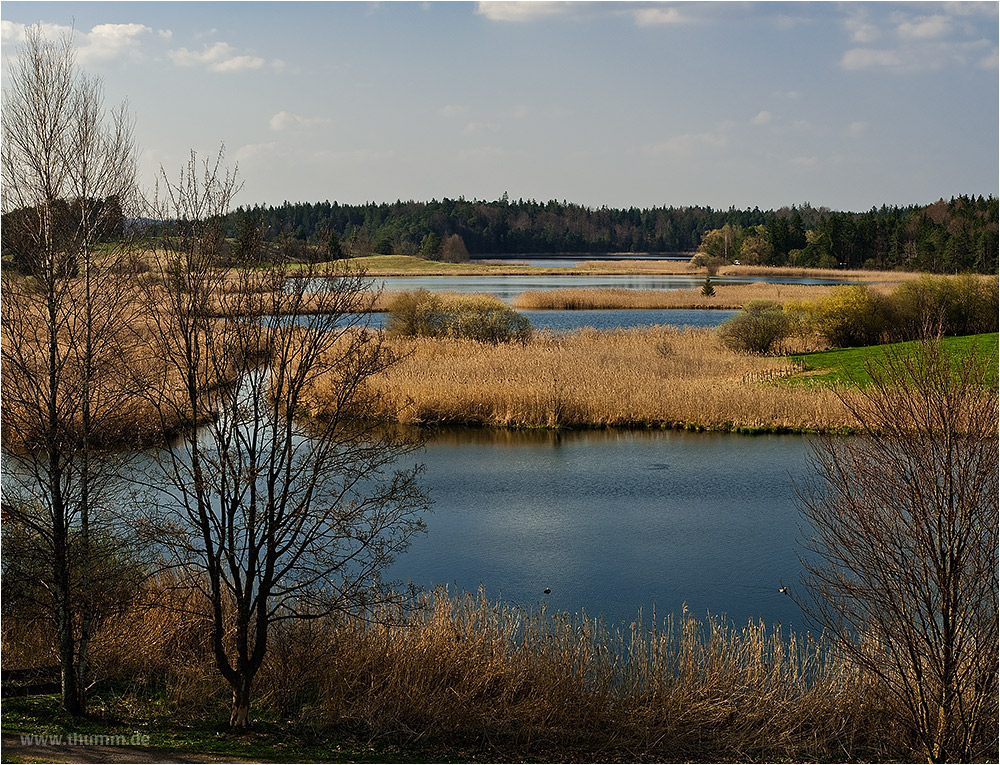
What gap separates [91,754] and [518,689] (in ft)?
13.4

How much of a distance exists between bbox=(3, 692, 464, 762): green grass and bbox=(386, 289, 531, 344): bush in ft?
81.9

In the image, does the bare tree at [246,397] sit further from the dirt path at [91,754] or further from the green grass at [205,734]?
the dirt path at [91,754]

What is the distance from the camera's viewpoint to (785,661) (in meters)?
10.6

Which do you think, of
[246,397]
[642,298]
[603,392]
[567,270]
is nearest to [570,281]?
[567,270]

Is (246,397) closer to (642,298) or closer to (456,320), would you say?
(456,320)

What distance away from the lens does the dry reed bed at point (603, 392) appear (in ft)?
76.1

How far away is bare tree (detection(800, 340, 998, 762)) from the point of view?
7.63m

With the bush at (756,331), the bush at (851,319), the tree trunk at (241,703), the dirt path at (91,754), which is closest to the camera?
the dirt path at (91,754)

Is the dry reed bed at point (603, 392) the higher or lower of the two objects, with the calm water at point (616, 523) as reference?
higher

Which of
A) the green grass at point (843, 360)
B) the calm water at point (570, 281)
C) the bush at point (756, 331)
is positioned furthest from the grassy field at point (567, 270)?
the green grass at point (843, 360)

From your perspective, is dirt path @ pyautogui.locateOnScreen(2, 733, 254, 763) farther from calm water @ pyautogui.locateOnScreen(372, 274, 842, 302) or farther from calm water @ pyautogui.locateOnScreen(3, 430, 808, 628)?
calm water @ pyautogui.locateOnScreen(372, 274, 842, 302)

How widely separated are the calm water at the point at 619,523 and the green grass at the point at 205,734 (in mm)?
3958

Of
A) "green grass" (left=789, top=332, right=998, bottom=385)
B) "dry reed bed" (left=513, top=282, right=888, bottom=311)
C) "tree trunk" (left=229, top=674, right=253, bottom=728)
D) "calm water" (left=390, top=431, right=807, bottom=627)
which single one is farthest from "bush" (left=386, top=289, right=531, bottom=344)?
"tree trunk" (left=229, top=674, right=253, bottom=728)

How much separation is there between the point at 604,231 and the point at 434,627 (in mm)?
141876
